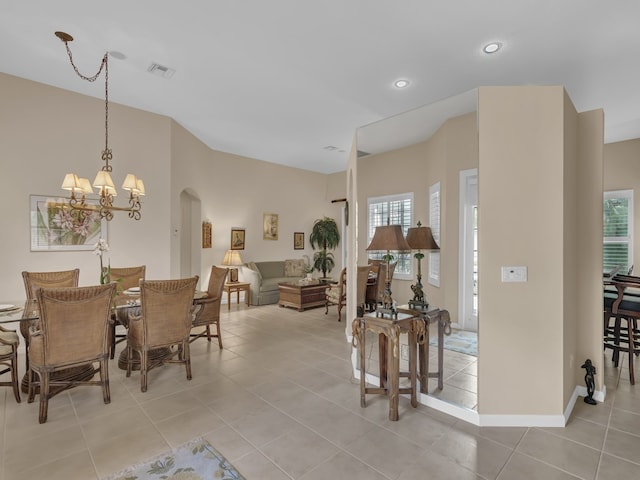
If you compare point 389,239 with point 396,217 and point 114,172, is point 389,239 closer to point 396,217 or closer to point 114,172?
point 396,217

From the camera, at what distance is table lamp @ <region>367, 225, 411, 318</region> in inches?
110

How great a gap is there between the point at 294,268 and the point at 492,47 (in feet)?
19.3

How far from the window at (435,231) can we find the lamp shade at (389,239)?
9.1 inches

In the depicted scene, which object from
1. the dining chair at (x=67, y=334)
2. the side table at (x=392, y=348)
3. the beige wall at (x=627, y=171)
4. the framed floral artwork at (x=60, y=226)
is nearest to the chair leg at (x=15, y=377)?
the dining chair at (x=67, y=334)

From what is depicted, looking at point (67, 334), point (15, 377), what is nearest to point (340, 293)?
point (67, 334)

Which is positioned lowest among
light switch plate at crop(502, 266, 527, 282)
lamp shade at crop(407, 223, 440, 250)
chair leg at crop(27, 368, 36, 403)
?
chair leg at crop(27, 368, 36, 403)

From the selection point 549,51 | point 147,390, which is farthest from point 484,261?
point 147,390

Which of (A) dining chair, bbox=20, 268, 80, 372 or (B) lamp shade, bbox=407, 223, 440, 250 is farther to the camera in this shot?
(A) dining chair, bbox=20, 268, 80, 372

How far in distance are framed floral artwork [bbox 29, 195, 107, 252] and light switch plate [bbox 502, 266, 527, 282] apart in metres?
4.92

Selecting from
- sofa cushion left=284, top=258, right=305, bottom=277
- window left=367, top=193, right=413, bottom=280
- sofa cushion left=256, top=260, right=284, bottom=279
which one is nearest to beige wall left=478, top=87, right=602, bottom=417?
window left=367, top=193, right=413, bottom=280

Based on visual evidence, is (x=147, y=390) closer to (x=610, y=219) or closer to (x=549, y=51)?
(x=549, y=51)

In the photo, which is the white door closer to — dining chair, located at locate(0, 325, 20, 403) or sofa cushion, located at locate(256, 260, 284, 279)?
dining chair, located at locate(0, 325, 20, 403)

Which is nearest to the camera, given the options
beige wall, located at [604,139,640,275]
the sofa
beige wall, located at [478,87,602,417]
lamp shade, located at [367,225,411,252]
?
beige wall, located at [478,87,602,417]

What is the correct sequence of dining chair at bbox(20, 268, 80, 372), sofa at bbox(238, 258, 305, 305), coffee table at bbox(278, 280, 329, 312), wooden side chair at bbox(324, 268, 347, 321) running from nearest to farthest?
dining chair at bbox(20, 268, 80, 372)
wooden side chair at bbox(324, 268, 347, 321)
coffee table at bbox(278, 280, 329, 312)
sofa at bbox(238, 258, 305, 305)
